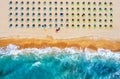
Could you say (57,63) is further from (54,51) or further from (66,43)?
(66,43)

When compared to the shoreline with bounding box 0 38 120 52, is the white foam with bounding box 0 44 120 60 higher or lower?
lower

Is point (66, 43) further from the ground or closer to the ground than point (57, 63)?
further from the ground

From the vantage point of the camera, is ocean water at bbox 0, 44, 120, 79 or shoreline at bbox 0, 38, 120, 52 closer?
ocean water at bbox 0, 44, 120, 79

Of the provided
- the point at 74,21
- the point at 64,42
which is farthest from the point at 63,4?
the point at 64,42

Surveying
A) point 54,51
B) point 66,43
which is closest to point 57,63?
point 54,51
